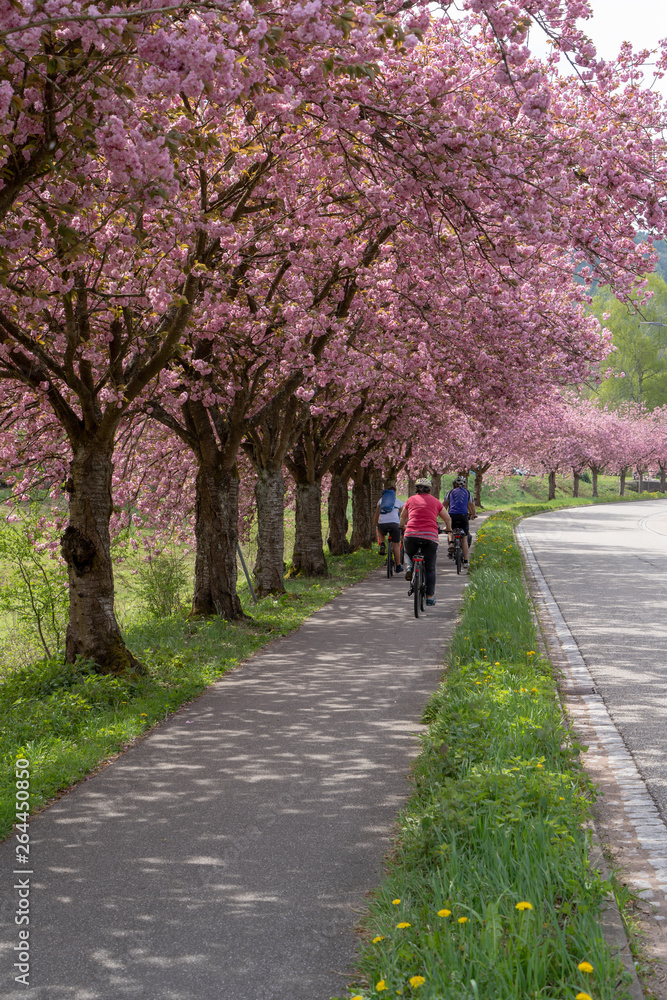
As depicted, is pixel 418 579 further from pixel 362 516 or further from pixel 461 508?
pixel 362 516

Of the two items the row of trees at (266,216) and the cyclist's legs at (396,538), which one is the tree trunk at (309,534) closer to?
the cyclist's legs at (396,538)

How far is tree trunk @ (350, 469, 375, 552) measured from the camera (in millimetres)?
A: 29344

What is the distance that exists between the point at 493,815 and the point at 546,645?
644 centimetres

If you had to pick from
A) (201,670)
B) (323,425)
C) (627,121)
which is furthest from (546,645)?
(323,425)

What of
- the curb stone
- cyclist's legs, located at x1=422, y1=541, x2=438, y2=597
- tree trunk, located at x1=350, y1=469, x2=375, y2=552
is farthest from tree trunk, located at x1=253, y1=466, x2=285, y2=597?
tree trunk, located at x1=350, y1=469, x2=375, y2=552

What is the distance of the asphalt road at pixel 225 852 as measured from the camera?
11.9 ft

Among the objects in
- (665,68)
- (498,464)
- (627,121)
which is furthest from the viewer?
(498,464)

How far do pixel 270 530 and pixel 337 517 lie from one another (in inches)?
426

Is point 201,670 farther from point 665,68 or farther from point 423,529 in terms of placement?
point 665,68

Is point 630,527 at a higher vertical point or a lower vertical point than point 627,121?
lower

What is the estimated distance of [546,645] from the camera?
10.7 m

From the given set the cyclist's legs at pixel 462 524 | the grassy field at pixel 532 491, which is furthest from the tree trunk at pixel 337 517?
the grassy field at pixel 532 491

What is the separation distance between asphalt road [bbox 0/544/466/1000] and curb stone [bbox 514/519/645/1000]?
1052 millimetres

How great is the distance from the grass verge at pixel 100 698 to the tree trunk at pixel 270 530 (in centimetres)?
358
